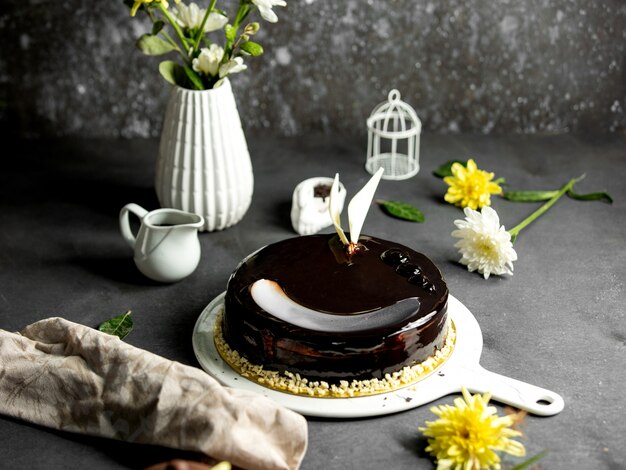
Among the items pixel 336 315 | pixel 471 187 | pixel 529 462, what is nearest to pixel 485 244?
pixel 471 187

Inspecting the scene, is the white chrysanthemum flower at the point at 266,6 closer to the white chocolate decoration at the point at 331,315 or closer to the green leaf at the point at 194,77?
the green leaf at the point at 194,77

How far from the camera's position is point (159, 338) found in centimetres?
149

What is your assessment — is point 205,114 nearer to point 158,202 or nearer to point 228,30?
point 228,30

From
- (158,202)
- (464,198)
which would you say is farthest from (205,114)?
(464,198)

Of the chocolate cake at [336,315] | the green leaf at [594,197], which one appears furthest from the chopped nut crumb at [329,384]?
the green leaf at [594,197]

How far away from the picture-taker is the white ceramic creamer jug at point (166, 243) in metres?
1.57

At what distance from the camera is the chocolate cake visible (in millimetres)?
1292

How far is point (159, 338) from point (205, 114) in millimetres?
474

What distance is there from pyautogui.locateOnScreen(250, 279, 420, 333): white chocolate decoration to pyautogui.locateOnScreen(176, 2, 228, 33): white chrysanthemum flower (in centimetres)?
60

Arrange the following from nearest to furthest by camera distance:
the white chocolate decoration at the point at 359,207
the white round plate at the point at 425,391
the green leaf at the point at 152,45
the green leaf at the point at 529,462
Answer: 1. the green leaf at the point at 529,462
2. the white round plate at the point at 425,391
3. the white chocolate decoration at the point at 359,207
4. the green leaf at the point at 152,45

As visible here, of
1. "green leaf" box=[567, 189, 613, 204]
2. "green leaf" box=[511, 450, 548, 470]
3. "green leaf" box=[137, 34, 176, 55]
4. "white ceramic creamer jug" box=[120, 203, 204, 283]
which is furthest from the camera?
"green leaf" box=[567, 189, 613, 204]

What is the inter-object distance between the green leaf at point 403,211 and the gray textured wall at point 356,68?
17.5 inches

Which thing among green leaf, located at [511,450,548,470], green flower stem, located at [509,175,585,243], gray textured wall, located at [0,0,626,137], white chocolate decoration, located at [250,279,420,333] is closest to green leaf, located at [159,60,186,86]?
gray textured wall, located at [0,0,626,137]

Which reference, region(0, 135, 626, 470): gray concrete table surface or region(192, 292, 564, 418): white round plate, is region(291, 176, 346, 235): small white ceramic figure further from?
region(192, 292, 564, 418): white round plate
